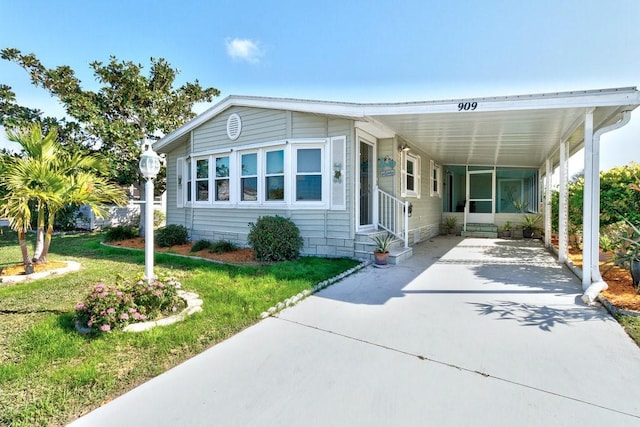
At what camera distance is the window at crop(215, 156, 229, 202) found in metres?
8.84

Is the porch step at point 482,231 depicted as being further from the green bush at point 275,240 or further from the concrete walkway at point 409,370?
the green bush at point 275,240

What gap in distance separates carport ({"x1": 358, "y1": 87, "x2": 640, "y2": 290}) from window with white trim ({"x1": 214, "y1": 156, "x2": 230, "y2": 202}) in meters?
4.07

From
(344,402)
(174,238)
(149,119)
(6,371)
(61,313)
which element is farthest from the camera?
(149,119)

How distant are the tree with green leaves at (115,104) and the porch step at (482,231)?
1255cm

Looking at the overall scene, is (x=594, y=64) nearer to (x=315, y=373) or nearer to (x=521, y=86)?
(x=521, y=86)

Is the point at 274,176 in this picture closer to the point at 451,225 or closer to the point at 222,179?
the point at 222,179

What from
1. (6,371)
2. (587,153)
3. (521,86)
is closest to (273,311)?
(6,371)

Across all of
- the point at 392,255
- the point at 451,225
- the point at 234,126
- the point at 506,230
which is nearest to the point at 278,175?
the point at 234,126

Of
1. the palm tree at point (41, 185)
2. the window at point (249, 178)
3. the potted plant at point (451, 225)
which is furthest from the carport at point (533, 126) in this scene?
the palm tree at point (41, 185)

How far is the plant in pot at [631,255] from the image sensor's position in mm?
4527

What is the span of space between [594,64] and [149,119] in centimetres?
1372

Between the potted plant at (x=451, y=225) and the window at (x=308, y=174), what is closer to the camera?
the window at (x=308, y=174)

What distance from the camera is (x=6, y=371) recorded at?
254 centimetres

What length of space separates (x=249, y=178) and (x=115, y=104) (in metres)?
7.64
